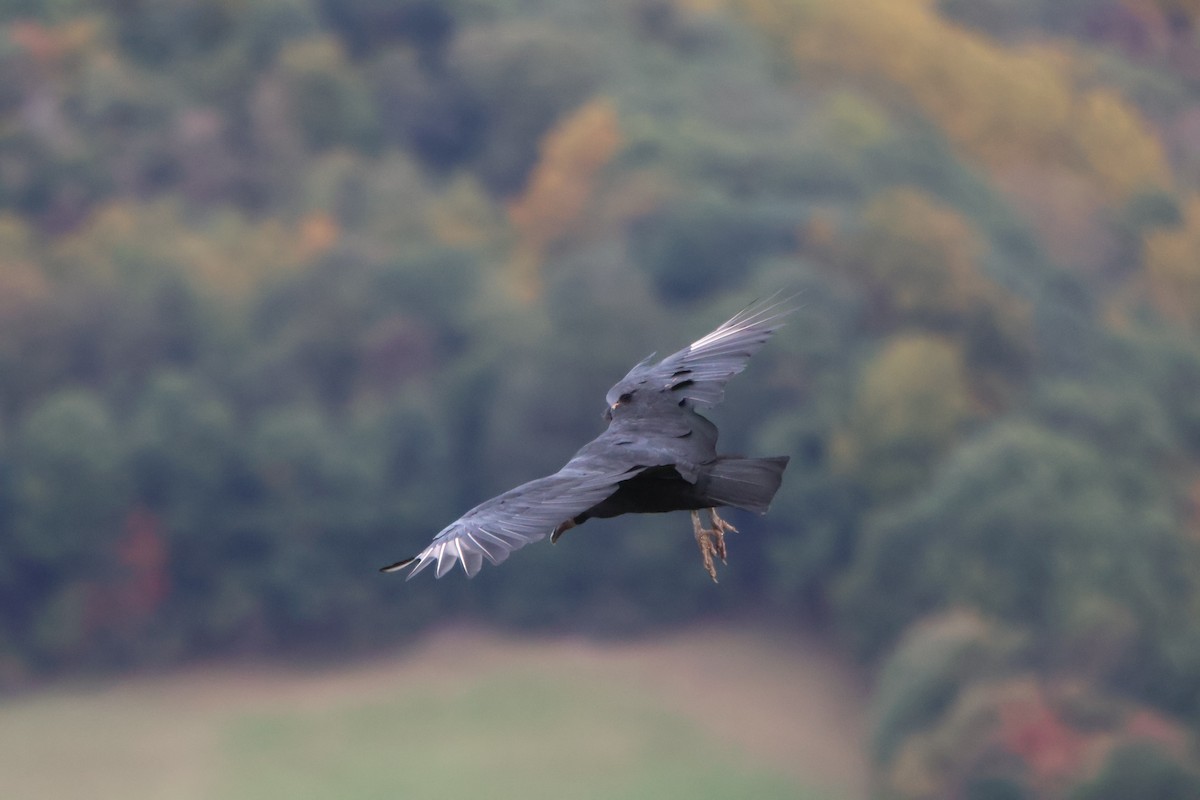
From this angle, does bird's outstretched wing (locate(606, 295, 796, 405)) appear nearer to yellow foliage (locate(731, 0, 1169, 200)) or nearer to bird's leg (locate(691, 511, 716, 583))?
bird's leg (locate(691, 511, 716, 583))

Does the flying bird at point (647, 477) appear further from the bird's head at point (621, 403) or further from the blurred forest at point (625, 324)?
the blurred forest at point (625, 324)

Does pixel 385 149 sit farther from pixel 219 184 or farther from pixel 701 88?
pixel 701 88

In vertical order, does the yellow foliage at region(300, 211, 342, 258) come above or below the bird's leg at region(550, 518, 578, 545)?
above

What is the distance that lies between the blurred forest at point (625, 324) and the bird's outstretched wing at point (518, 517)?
28.3 metres

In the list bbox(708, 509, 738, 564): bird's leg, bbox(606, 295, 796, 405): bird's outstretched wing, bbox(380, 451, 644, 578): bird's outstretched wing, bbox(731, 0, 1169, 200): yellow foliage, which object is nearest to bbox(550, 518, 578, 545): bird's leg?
bbox(380, 451, 644, 578): bird's outstretched wing

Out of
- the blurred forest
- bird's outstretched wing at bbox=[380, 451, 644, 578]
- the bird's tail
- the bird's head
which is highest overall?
the blurred forest

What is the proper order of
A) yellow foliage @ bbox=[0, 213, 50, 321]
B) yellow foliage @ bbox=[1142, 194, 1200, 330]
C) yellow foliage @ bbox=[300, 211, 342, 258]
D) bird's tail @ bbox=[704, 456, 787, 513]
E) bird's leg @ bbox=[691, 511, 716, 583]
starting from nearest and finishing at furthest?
bird's tail @ bbox=[704, 456, 787, 513]
bird's leg @ bbox=[691, 511, 716, 583]
yellow foliage @ bbox=[0, 213, 50, 321]
yellow foliage @ bbox=[1142, 194, 1200, 330]
yellow foliage @ bbox=[300, 211, 342, 258]

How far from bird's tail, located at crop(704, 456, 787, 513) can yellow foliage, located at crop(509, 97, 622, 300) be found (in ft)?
163

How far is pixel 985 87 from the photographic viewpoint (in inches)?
2537

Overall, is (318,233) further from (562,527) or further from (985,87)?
(562,527)

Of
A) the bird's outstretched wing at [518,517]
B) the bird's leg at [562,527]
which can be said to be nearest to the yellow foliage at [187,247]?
the bird's leg at [562,527]

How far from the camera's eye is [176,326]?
52.7m

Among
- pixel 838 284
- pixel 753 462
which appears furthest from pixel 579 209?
pixel 753 462

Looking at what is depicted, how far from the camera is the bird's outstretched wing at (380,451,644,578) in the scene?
809 cm
